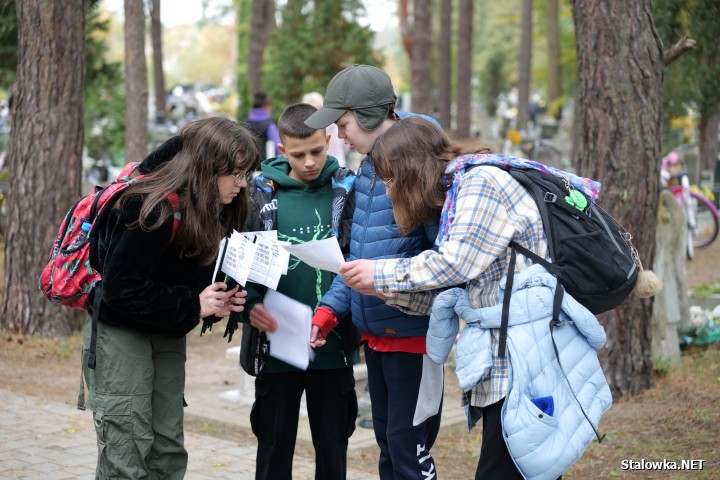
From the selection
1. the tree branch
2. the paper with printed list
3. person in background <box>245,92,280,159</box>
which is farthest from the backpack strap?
person in background <box>245,92,280,159</box>

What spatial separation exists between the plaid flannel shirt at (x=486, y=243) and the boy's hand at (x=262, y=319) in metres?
0.96

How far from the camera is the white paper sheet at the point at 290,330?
154 inches

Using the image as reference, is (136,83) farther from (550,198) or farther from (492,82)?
(492,82)

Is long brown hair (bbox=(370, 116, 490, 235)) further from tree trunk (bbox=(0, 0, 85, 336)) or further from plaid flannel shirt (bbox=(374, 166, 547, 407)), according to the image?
tree trunk (bbox=(0, 0, 85, 336))

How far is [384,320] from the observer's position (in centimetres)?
375

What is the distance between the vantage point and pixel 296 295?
4184 mm

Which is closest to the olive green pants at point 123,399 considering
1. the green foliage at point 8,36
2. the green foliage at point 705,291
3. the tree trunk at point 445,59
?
the green foliage at point 705,291

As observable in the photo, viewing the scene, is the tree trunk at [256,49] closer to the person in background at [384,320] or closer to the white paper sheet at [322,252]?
the person in background at [384,320]

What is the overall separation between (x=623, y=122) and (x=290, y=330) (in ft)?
11.2

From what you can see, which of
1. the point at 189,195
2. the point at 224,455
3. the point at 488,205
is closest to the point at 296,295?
the point at 189,195

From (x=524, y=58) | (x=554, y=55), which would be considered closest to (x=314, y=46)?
(x=524, y=58)

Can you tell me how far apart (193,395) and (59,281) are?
3.74m

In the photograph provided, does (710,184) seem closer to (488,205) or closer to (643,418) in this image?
(643,418)

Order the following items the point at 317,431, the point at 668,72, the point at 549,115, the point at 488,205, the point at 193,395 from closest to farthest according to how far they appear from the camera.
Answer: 1. the point at 488,205
2. the point at 317,431
3. the point at 193,395
4. the point at 668,72
5. the point at 549,115
